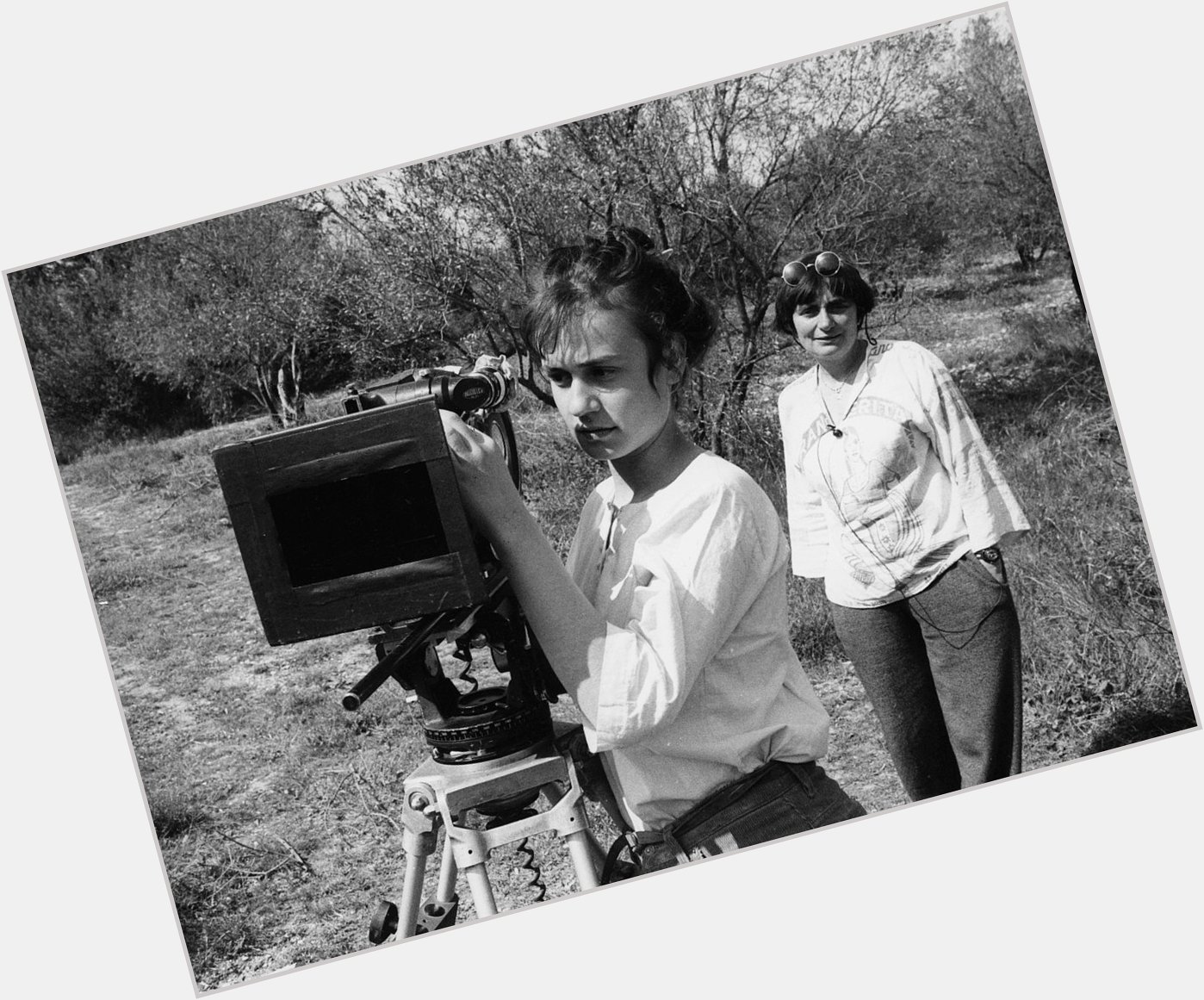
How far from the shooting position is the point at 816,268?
2.53 meters

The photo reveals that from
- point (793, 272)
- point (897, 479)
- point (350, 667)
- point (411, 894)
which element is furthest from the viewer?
point (350, 667)

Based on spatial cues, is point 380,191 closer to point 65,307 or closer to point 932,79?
point 65,307

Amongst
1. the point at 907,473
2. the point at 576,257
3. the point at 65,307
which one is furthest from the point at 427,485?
the point at 65,307

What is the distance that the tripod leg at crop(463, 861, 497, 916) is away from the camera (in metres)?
1.43

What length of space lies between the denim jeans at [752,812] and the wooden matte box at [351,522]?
450 mm

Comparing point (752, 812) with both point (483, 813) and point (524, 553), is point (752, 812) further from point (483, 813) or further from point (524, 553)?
point (524, 553)

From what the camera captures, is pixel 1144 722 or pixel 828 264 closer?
pixel 1144 722

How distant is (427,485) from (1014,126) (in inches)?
65.8

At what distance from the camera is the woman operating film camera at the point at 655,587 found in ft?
4.09

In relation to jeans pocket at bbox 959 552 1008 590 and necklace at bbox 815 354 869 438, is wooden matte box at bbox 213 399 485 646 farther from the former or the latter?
jeans pocket at bbox 959 552 1008 590

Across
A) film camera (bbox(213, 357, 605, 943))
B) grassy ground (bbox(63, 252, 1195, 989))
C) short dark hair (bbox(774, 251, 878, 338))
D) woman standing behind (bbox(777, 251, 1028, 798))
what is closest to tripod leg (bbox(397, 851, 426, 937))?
film camera (bbox(213, 357, 605, 943))

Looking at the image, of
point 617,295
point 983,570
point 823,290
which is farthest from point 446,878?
point 823,290

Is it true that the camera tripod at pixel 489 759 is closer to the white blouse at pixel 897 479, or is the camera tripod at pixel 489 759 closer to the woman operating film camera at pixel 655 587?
the woman operating film camera at pixel 655 587

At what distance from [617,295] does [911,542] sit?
108 cm
